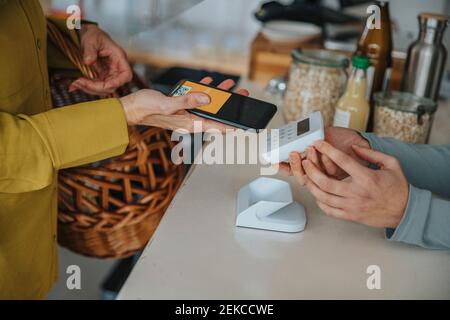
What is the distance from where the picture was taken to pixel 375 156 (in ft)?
2.69

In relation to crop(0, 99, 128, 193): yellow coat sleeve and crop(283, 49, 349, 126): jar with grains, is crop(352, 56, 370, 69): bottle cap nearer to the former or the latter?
crop(283, 49, 349, 126): jar with grains

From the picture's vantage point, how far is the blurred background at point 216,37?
1603 mm

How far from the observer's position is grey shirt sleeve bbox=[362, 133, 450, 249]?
80 cm

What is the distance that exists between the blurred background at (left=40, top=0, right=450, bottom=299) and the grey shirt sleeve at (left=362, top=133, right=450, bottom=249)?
37 centimetres

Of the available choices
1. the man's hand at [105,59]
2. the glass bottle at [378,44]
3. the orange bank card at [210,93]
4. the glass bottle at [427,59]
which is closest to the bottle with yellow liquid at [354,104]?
the glass bottle at [378,44]

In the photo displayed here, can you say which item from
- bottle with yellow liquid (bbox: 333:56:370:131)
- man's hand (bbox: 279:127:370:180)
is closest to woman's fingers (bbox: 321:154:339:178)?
man's hand (bbox: 279:127:370:180)

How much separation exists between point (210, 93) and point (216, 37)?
2.09 metres

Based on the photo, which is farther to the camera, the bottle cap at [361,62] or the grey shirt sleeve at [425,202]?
the bottle cap at [361,62]

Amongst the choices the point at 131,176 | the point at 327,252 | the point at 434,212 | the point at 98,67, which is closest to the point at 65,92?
the point at 98,67

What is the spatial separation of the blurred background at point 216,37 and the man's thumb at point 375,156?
0.52 metres

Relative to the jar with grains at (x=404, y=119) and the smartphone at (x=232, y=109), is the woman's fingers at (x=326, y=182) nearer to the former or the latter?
the smartphone at (x=232, y=109)

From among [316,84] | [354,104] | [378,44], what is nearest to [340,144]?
[354,104]

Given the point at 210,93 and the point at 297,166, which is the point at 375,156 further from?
the point at 210,93

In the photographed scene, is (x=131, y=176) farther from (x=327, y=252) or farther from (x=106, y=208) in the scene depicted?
(x=327, y=252)
